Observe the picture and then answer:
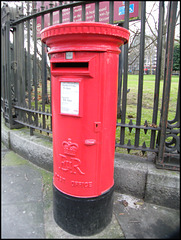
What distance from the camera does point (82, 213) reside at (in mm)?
2086

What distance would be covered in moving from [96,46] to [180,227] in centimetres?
147

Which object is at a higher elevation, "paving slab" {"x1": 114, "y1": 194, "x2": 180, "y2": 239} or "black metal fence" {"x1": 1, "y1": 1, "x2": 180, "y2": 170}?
"black metal fence" {"x1": 1, "y1": 1, "x2": 180, "y2": 170}

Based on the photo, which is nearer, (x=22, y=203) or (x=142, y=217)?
(x=142, y=217)

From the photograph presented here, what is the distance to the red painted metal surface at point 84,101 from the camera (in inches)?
69.1

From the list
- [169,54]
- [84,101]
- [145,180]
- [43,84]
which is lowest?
[145,180]

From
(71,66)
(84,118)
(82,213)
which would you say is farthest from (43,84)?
(82,213)

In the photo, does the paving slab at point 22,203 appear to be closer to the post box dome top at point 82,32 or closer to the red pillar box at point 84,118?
the red pillar box at point 84,118

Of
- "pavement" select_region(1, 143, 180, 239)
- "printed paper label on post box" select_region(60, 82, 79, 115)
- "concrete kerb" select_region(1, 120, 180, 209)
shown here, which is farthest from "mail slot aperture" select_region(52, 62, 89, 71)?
"concrete kerb" select_region(1, 120, 180, 209)

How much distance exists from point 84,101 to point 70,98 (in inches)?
5.3

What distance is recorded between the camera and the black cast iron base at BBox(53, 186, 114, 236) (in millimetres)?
2081

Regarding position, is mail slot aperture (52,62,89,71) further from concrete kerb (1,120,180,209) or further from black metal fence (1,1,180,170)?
concrete kerb (1,120,180,209)

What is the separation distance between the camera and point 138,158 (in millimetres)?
2871

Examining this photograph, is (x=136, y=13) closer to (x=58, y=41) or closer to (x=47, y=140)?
(x=58, y=41)

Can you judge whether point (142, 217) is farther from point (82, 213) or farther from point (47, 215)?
point (47, 215)
